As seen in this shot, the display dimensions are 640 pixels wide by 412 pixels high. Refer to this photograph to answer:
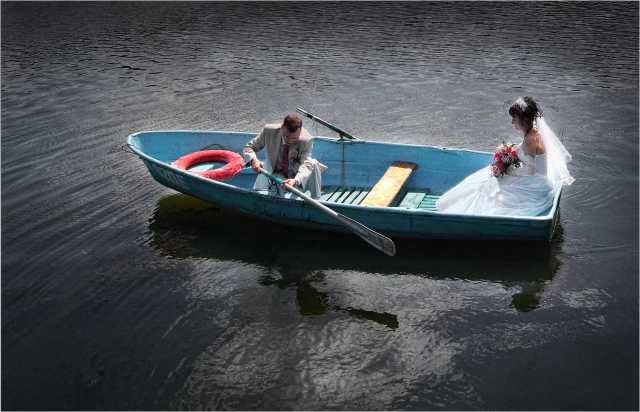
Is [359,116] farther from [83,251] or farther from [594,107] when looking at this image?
[83,251]

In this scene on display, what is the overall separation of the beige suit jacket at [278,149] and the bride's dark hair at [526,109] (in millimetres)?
3093

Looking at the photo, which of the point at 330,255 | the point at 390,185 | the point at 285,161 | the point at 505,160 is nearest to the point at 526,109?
the point at 505,160

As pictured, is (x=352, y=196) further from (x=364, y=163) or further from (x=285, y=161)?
(x=285, y=161)

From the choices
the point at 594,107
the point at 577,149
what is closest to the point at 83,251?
the point at 577,149

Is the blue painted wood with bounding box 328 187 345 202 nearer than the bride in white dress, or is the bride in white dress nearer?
the bride in white dress

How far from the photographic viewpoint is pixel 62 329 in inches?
311

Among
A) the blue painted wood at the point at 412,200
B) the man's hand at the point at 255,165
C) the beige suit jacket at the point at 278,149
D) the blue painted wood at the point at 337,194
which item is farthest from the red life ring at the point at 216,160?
the blue painted wood at the point at 412,200

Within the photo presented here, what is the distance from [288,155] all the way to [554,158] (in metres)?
4.03

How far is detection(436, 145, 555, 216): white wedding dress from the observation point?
891 centimetres

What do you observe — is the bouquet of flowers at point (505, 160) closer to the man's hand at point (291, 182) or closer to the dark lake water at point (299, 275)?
the dark lake water at point (299, 275)

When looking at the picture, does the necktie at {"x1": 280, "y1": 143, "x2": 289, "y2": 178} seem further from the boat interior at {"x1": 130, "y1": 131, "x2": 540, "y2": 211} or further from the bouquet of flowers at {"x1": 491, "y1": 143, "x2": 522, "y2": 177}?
the bouquet of flowers at {"x1": 491, "y1": 143, "x2": 522, "y2": 177}

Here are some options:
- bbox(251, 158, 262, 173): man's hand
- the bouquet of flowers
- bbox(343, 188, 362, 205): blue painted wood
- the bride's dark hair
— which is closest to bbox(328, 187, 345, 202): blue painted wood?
bbox(343, 188, 362, 205): blue painted wood

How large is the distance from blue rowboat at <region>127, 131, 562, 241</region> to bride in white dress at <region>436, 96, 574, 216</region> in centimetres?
28

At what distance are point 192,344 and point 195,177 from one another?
3019 millimetres
